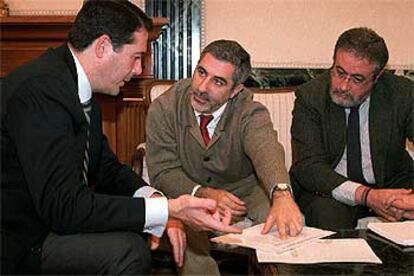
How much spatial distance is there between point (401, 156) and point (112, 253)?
1.56 m

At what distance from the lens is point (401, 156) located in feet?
9.07

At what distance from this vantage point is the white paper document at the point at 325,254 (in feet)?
5.82

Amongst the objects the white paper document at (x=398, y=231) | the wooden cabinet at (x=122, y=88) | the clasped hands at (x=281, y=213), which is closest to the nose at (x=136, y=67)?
the clasped hands at (x=281, y=213)

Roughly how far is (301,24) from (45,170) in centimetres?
236

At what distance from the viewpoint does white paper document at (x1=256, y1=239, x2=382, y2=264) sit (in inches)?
69.9

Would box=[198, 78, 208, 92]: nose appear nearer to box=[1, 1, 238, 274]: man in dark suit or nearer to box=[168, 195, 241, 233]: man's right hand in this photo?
box=[1, 1, 238, 274]: man in dark suit

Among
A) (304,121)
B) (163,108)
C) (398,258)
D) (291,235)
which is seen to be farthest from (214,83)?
(398,258)

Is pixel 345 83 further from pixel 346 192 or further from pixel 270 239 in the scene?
pixel 270 239

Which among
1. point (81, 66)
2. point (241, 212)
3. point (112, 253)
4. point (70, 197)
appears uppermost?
point (81, 66)

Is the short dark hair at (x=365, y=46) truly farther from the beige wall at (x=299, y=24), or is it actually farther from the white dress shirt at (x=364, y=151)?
the beige wall at (x=299, y=24)

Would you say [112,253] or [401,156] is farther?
[401,156]

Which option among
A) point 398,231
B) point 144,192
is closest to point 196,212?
point 144,192

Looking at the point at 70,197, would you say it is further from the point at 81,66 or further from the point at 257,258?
the point at 257,258

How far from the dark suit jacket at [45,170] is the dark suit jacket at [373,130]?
1.17 metres
